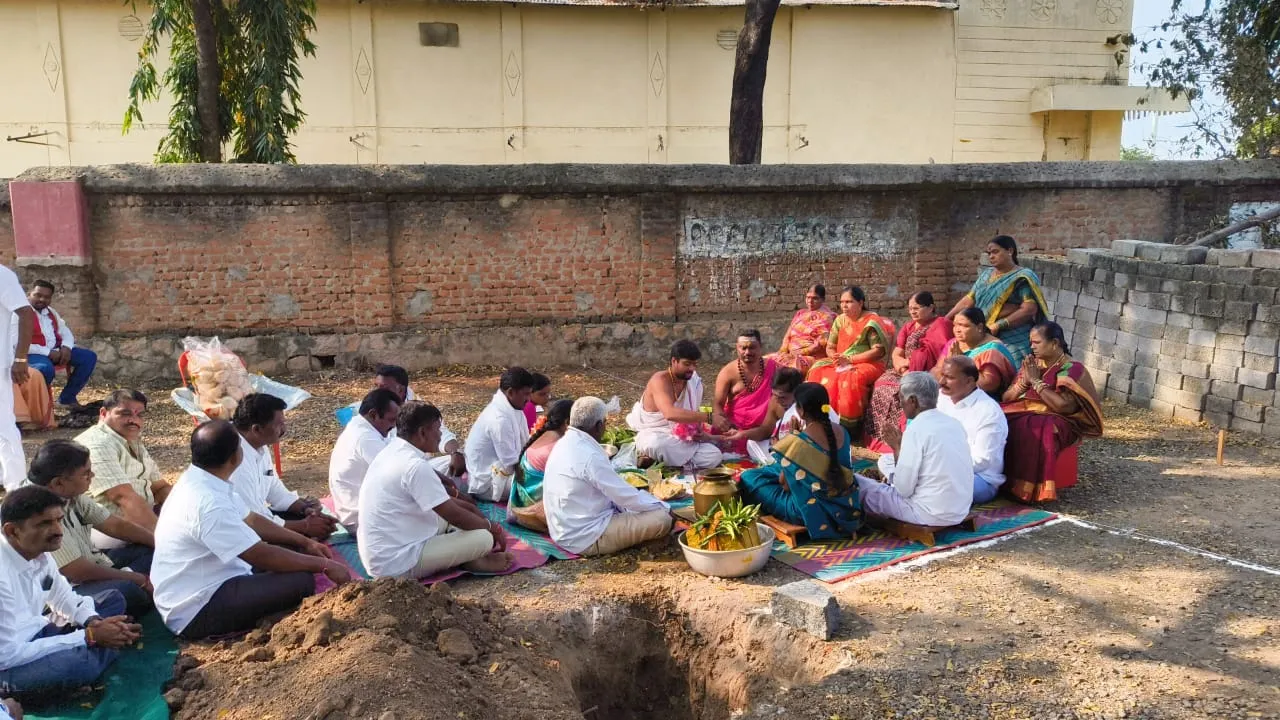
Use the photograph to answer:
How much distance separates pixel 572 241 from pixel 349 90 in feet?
26.4

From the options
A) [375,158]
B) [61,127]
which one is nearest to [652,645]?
[375,158]

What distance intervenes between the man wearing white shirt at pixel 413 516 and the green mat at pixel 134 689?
1.08 metres

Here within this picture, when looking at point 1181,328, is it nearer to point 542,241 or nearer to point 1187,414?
point 1187,414

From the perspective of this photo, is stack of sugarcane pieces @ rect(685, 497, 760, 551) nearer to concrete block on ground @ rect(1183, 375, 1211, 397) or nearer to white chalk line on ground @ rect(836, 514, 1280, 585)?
white chalk line on ground @ rect(836, 514, 1280, 585)

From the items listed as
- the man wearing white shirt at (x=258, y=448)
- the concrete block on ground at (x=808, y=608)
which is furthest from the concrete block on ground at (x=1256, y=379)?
the man wearing white shirt at (x=258, y=448)

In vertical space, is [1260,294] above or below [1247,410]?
above

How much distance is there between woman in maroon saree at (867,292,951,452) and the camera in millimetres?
8000

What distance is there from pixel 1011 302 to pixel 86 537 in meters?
7.10

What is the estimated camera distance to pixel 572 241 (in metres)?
11.4

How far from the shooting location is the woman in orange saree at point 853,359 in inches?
326

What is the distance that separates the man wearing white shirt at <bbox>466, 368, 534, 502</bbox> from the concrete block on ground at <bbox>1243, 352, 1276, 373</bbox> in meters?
6.06

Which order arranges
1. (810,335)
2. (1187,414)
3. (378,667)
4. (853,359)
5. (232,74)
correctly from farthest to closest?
(232,74), (810,335), (1187,414), (853,359), (378,667)

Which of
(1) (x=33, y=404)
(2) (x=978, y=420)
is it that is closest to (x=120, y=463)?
(1) (x=33, y=404)

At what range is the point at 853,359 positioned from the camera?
27.9 feet
